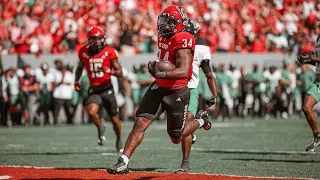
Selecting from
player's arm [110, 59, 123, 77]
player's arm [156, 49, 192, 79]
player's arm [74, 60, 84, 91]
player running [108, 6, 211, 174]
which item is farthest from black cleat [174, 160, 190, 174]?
player's arm [74, 60, 84, 91]

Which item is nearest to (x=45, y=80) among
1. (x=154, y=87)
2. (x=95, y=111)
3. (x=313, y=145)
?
(x=95, y=111)

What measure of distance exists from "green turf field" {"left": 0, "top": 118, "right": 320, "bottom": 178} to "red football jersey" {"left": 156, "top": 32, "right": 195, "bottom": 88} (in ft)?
4.59

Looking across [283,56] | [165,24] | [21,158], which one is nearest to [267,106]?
[283,56]

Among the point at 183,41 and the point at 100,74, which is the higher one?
the point at 183,41

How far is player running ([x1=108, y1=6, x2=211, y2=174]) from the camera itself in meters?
7.21

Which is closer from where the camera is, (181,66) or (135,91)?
→ (181,66)

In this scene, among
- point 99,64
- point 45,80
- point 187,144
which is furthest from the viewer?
point 45,80

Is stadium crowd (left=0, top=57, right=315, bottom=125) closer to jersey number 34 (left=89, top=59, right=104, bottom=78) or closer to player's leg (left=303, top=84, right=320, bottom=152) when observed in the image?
jersey number 34 (left=89, top=59, right=104, bottom=78)

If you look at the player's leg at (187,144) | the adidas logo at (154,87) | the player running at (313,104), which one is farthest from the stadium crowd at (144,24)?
the adidas logo at (154,87)

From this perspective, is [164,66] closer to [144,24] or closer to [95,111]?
[95,111]

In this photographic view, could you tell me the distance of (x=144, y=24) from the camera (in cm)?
2328

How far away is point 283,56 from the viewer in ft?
79.4

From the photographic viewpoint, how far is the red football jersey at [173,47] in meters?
7.26

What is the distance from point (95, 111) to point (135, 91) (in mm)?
10140
